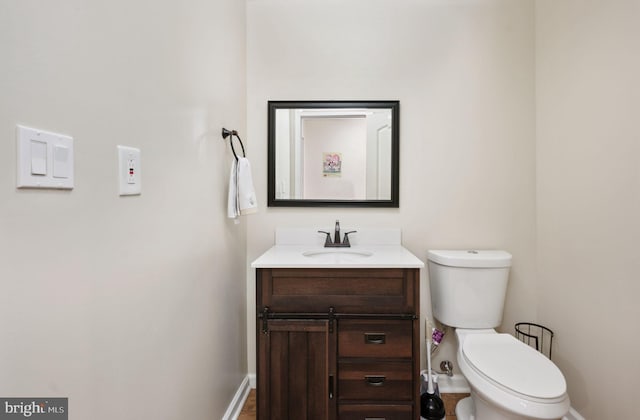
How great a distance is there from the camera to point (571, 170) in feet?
5.50

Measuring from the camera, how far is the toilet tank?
1.76 metres

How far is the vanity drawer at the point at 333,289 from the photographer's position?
4.86ft

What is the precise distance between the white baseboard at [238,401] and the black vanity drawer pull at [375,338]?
0.83 m

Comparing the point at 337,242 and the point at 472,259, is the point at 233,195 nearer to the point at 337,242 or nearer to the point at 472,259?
the point at 337,242

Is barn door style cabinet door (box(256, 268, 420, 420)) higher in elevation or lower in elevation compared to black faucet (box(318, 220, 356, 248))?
lower

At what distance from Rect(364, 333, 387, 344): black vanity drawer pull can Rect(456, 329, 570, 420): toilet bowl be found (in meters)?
0.39

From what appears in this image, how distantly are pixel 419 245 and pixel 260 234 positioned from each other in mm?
1011

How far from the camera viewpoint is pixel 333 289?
1.49 m

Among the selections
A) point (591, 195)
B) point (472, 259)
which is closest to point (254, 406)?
point (472, 259)

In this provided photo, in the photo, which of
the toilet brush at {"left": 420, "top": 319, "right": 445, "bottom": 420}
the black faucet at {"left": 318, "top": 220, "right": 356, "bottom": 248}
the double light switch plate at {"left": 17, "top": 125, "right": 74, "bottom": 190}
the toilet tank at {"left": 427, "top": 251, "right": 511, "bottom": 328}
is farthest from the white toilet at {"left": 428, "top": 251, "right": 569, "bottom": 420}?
the double light switch plate at {"left": 17, "top": 125, "right": 74, "bottom": 190}

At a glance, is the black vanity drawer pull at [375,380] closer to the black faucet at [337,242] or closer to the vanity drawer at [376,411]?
the vanity drawer at [376,411]

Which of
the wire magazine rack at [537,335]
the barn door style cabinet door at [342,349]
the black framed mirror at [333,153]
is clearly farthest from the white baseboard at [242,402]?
the black framed mirror at [333,153]

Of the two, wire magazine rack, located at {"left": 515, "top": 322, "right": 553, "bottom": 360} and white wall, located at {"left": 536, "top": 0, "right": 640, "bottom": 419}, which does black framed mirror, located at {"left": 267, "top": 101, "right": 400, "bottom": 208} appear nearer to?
white wall, located at {"left": 536, "top": 0, "right": 640, "bottom": 419}

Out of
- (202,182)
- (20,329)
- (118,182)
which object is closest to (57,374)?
(20,329)
